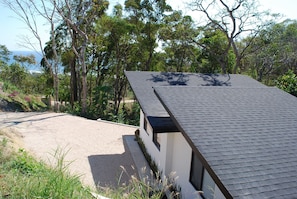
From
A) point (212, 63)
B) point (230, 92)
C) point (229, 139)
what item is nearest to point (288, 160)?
point (229, 139)

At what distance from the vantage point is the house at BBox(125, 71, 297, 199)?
11.1 feet

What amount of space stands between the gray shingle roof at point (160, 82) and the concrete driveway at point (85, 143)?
1.84 meters

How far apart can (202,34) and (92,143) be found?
12.8 meters

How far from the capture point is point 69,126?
11531 millimetres

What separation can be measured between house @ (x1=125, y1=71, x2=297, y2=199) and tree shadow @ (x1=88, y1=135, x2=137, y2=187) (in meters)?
1.08

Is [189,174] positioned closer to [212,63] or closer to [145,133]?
[145,133]

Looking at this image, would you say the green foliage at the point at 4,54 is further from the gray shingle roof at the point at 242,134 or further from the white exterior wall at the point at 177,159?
the gray shingle roof at the point at 242,134

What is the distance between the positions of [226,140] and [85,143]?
6.95 meters

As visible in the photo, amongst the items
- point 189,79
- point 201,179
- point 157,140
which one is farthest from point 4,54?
point 201,179

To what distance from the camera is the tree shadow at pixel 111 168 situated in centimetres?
714

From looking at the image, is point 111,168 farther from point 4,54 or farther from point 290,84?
point 4,54

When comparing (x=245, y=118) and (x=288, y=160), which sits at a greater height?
(x=245, y=118)

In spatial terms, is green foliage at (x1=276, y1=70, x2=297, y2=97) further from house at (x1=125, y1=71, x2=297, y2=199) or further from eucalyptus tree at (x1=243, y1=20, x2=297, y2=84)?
house at (x1=125, y1=71, x2=297, y2=199)

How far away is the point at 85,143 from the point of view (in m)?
9.70
